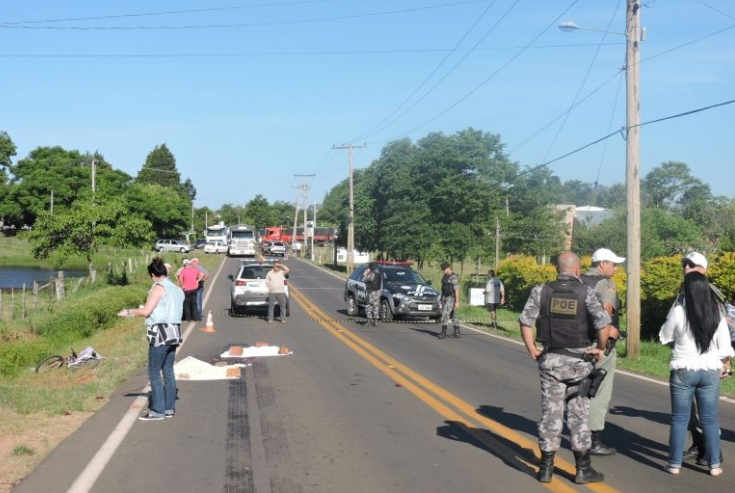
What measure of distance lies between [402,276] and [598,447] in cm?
1699

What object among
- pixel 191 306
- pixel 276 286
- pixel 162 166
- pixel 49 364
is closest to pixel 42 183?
pixel 162 166

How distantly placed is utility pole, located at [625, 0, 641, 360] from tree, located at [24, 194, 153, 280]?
93.6ft

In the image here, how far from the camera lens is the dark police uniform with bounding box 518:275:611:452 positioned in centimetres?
641

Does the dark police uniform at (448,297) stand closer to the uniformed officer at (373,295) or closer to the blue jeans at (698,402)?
the uniformed officer at (373,295)

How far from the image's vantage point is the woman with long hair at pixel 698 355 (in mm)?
6711

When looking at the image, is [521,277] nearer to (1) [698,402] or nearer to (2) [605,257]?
(2) [605,257]

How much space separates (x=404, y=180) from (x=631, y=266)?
4525cm

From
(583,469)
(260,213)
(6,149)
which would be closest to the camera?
(583,469)

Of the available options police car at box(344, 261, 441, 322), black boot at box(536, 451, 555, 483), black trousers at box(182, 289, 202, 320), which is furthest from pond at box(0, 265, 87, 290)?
black boot at box(536, 451, 555, 483)

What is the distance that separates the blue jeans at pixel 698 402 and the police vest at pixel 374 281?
15.1 metres

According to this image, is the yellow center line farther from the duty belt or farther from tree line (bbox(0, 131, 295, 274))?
tree line (bbox(0, 131, 295, 274))

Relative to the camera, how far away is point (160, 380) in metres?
9.23

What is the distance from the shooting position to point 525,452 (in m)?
7.64

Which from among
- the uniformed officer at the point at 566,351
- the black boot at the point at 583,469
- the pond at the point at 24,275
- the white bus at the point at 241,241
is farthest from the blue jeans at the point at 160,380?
the white bus at the point at 241,241
